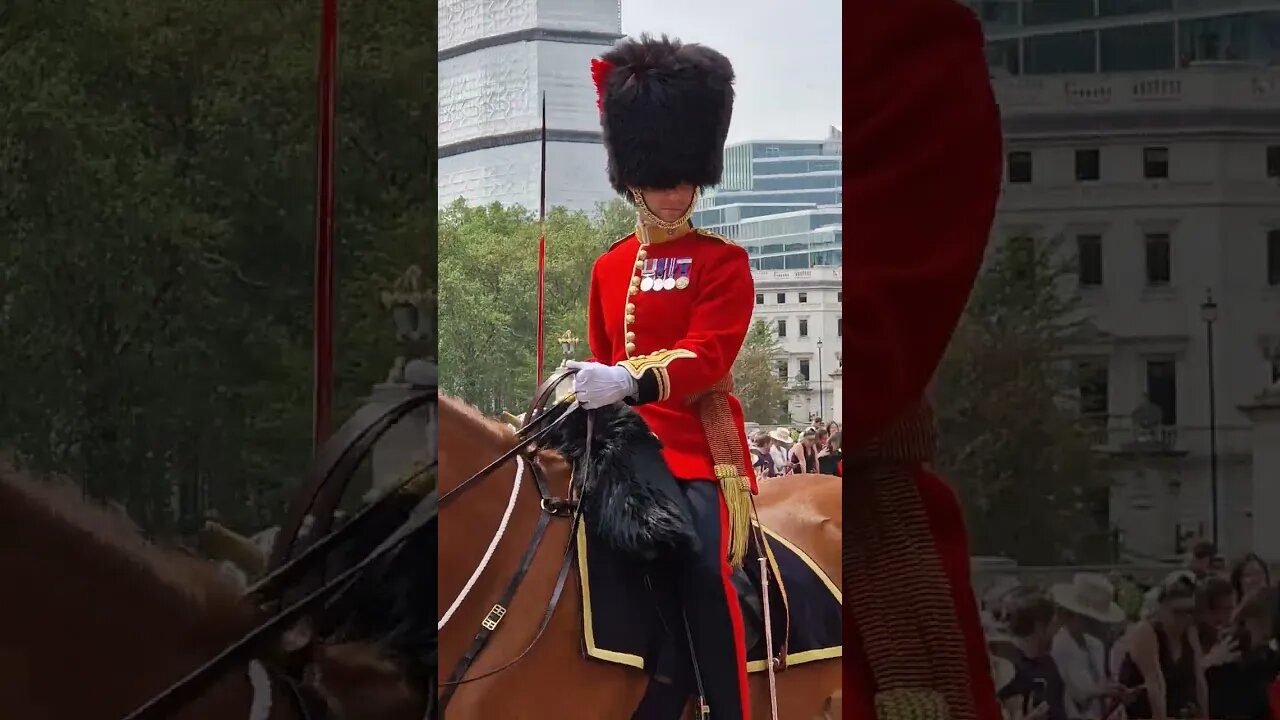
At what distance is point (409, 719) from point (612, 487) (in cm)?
138

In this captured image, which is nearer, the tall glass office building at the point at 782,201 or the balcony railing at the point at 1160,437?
the balcony railing at the point at 1160,437

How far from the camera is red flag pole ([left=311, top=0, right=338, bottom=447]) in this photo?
4.90ft

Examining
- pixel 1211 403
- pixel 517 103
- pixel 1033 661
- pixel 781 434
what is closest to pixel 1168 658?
pixel 1033 661

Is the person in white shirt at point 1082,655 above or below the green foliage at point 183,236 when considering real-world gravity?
below

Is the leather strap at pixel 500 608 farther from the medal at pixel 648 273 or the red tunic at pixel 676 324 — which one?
the medal at pixel 648 273

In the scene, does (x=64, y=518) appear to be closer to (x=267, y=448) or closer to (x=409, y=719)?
(x=267, y=448)

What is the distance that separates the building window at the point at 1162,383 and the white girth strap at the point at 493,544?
71.7 inches

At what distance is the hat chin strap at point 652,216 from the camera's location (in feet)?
9.61

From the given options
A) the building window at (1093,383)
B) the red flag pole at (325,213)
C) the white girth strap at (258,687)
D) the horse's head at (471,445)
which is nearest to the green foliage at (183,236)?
the red flag pole at (325,213)

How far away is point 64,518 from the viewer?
4.87 feet

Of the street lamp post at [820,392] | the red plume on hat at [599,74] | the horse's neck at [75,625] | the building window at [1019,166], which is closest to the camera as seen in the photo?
the building window at [1019,166]

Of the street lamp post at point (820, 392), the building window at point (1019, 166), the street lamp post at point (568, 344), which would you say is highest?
the building window at point (1019, 166)

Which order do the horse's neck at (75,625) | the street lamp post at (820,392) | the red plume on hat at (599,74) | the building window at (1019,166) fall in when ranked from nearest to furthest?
the building window at (1019,166)
the horse's neck at (75,625)
the street lamp post at (820,392)
the red plume on hat at (599,74)

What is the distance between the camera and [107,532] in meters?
1.49
